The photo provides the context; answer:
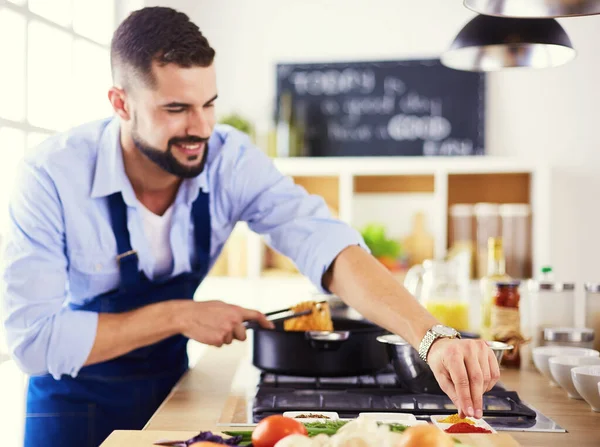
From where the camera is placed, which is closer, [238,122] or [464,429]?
[464,429]

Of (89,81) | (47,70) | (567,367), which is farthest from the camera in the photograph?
(89,81)

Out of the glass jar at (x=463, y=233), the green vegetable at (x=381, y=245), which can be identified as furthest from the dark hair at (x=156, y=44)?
the glass jar at (x=463, y=233)

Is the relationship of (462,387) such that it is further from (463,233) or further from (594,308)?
(463,233)

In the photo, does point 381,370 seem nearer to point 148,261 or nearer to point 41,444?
point 148,261

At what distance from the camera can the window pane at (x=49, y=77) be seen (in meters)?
2.77

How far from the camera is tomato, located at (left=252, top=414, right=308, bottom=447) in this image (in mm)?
955

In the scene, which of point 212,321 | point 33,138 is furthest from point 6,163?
point 212,321

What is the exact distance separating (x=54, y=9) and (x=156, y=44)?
1.37 metres

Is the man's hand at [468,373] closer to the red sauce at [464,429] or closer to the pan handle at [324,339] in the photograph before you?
the red sauce at [464,429]

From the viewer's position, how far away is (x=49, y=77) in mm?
2926

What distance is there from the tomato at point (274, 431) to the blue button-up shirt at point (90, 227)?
2.66 ft

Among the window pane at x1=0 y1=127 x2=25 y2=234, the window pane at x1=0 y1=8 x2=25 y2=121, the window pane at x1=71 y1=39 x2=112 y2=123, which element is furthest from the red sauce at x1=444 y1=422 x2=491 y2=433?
the window pane at x1=71 y1=39 x2=112 y2=123

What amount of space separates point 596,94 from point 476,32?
8.12 ft

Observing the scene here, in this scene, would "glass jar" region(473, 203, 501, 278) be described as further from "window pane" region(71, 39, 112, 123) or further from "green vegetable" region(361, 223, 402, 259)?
"window pane" region(71, 39, 112, 123)
